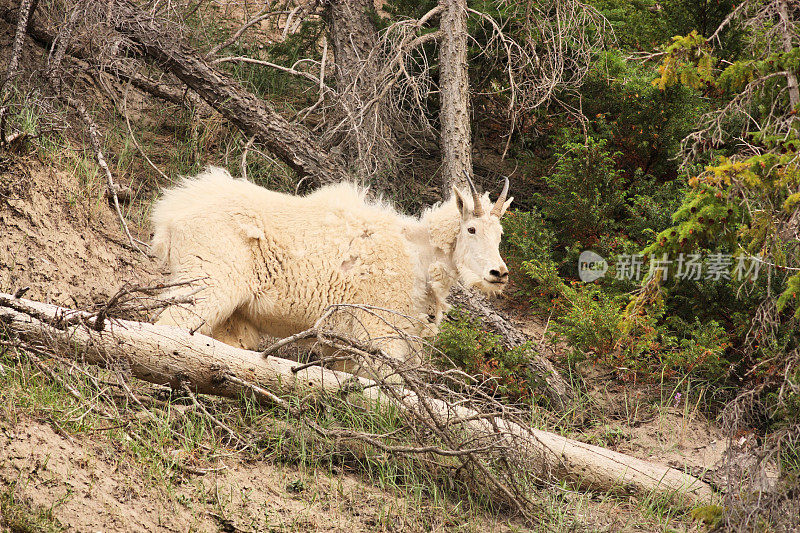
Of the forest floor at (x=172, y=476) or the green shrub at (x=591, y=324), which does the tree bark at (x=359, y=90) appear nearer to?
the green shrub at (x=591, y=324)

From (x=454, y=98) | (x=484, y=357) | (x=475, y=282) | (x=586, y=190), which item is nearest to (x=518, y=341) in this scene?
(x=484, y=357)

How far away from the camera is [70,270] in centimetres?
762

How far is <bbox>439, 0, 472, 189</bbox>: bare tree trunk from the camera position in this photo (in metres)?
8.58

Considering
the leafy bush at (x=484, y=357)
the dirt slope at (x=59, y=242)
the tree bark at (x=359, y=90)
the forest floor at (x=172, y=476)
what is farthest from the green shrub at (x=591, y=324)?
the dirt slope at (x=59, y=242)

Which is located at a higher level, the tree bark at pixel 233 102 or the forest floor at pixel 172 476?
the tree bark at pixel 233 102

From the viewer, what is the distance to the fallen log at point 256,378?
5.36m

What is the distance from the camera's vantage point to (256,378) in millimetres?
5859

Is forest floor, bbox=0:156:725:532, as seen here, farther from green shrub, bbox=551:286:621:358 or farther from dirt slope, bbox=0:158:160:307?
green shrub, bbox=551:286:621:358

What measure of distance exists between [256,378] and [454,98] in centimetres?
443

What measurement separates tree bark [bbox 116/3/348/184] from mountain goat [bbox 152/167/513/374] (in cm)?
135

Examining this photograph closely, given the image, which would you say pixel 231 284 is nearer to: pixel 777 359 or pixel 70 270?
pixel 70 270

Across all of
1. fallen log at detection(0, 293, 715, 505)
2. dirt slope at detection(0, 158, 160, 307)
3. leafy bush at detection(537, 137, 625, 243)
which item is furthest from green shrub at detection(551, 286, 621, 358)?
dirt slope at detection(0, 158, 160, 307)

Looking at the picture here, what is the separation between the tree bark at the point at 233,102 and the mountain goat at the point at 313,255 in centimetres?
135

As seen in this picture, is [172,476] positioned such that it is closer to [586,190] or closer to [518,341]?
[518,341]
